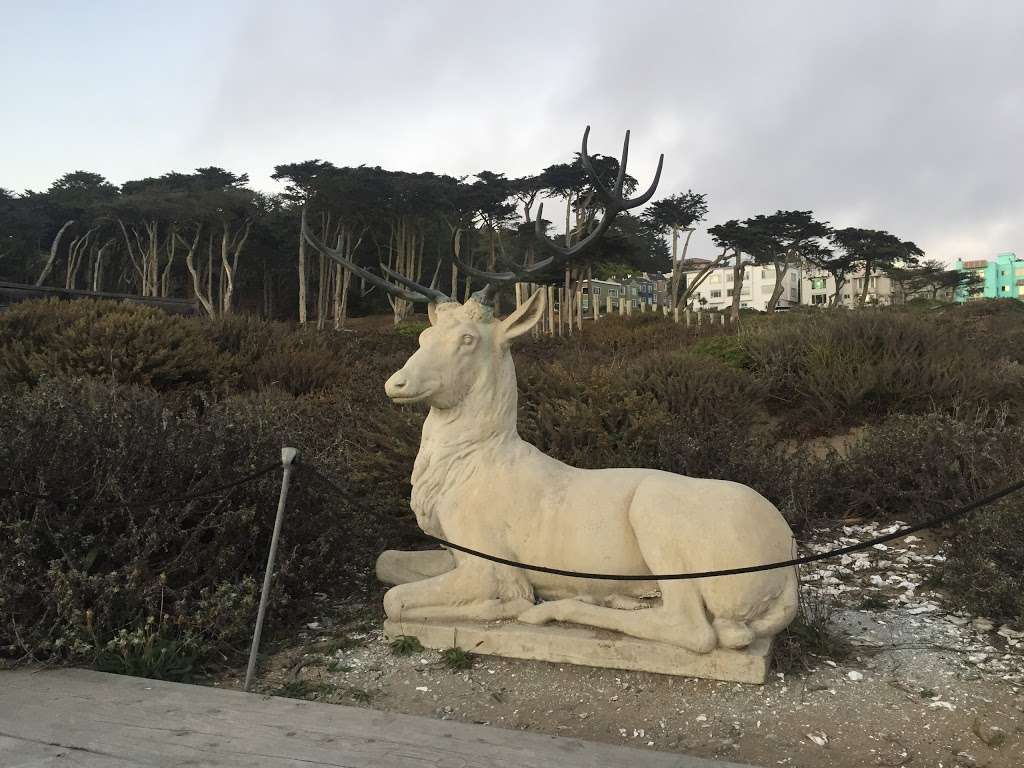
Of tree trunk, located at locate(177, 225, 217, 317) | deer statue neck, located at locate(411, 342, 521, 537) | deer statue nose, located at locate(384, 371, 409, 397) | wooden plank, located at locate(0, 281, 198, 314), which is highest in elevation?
tree trunk, located at locate(177, 225, 217, 317)

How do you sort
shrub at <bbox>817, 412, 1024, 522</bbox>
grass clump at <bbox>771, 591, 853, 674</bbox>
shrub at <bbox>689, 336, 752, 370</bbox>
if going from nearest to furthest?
grass clump at <bbox>771, 591, 853, 674</bbox> < shrub at <bbox>817, 412, 1024, 522</bbox> < shrub at <bbox>689, 336, 752, 370</bbox>

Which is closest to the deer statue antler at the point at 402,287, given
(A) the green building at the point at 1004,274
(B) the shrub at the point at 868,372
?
(B) the shrub at the point at 868,372

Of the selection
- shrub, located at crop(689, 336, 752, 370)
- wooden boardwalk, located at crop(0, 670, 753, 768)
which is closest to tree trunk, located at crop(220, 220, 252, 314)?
shrub, located at crop(689, 336, 752, 370)

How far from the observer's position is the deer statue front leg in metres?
3.00

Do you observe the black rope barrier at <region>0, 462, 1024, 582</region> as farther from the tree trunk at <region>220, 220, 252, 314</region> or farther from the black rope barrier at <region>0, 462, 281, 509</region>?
the tree trunk at <region>220, 220, 252, 314</region>

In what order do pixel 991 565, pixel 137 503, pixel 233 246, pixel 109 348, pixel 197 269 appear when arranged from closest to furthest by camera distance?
pixel 137 503, pixel 991 565, pixel 109 348, pixel 233 246, pixel 197 269

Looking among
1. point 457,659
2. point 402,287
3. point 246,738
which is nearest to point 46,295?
point 402,287

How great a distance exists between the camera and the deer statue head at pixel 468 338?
293cm

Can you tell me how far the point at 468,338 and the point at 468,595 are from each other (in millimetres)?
1046

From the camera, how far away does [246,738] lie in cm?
214

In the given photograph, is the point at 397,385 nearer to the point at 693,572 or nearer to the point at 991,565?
the point at 693,572

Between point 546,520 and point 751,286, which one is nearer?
point 546,520

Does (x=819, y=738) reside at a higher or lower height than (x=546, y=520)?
lower

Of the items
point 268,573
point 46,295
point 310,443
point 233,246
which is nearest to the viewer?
point 268,573
